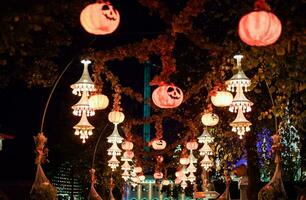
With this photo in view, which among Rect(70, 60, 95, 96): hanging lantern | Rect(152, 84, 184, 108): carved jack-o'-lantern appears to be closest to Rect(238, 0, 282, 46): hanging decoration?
Rect(152, 84, 184, 108): carved jack-o'-lantern

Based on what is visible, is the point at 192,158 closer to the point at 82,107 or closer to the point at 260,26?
the point at 82,107

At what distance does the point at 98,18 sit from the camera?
8031mm

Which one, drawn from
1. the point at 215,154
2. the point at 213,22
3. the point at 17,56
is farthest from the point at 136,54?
Answer: the point at 215,154

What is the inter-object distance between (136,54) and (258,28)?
3.91 m

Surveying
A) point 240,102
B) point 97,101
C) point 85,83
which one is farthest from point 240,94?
point 85,83

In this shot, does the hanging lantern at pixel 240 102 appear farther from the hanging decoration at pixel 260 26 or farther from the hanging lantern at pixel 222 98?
the hanging decoration at pixel 260 26

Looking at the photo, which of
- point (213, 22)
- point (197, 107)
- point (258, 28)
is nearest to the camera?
point (258, 28)

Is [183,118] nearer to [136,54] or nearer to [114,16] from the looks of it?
[136,54]

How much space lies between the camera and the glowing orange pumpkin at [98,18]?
8.03 m

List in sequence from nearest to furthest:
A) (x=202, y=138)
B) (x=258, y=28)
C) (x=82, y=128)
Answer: (x=258, y=28)
(x=82, y=128)
(x=202, y=138)

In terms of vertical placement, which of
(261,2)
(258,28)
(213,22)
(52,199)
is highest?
(213,22)

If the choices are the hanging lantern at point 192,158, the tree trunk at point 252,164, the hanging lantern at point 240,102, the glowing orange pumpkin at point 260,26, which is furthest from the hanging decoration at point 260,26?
the hanging lantern at point 192,158

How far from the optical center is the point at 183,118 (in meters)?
19.1

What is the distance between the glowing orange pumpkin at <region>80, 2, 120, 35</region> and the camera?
803 cm
